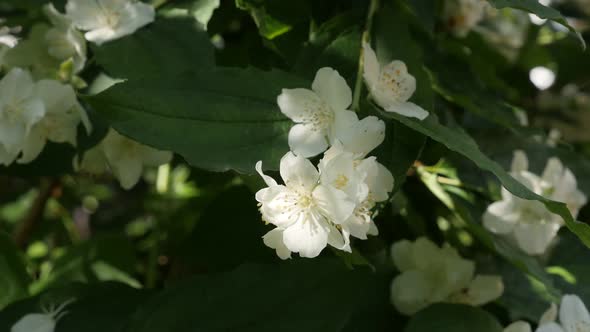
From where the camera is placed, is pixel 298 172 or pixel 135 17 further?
pixel 135 17

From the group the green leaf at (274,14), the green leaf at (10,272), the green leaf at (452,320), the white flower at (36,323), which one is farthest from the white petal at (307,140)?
the green leaf at (10,272)

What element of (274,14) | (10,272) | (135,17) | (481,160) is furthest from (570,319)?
(10,272)

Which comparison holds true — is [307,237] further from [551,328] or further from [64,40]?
[64,40]

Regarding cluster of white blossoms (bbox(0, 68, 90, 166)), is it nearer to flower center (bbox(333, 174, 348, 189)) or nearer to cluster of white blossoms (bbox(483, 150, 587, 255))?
flower center (bbox(333, 174, 348, 189))

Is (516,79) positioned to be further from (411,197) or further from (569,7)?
(411,197)

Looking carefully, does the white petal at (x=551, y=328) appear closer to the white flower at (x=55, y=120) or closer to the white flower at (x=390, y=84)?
the white flower at (x=390, y=84)

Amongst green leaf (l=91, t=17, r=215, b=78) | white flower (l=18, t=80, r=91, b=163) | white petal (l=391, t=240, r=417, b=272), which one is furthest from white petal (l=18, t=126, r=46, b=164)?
white petal (l=391, t=240, r=417, b=272)
